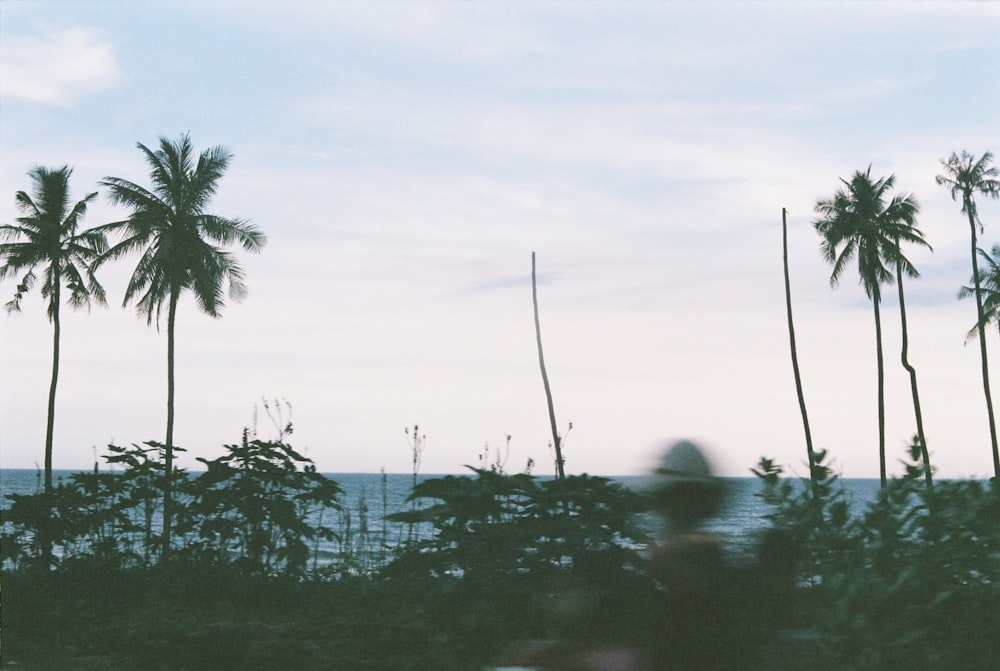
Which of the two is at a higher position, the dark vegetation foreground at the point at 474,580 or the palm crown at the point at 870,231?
the palm crown at the point at 870,231

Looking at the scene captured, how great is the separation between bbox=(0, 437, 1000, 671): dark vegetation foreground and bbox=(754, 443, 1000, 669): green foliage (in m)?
0.01

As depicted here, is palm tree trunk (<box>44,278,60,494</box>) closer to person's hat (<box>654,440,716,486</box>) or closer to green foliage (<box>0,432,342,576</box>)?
green foliage (<box>0,432,342,576</box>)

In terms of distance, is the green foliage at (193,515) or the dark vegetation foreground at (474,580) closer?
the dark vegetation foreground at (474,580)

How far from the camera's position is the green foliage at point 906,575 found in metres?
5.74

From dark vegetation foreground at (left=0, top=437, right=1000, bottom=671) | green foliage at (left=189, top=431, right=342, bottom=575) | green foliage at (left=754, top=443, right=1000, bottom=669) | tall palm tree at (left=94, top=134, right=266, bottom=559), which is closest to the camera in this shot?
dark vegetation foreground at (left=0, top=437, right=1000, bottom=671)

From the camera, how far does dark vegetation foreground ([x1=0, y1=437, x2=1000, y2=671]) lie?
3.41 metres

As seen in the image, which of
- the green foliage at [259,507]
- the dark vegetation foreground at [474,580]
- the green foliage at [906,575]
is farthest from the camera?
the green foliage at [259,507]

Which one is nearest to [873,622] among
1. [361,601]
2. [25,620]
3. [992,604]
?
[992,604]

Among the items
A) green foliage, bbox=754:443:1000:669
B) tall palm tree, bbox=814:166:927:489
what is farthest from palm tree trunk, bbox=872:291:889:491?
green foliage, bbox=754:443:1000:669

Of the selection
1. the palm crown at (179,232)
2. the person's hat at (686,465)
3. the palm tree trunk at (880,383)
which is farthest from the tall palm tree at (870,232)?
the person's hat at (686,465)

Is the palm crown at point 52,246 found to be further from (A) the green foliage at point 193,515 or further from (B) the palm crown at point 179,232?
(A) the green foliage at point 193,515

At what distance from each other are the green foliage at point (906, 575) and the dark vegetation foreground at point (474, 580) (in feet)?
0.04

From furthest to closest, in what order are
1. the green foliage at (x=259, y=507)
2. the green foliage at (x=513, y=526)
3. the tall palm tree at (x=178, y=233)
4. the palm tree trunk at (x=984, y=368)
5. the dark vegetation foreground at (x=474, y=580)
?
the palm tree trunk at (x=984, y=368)
the tall palm tree at (x=178, y=233)
the green foliage at (x=259, y=507)
the green foliage at (x=513, y=526)
the dark vegetation foreground at (x=474, y=580)

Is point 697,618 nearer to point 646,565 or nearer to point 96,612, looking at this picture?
point 646,565
